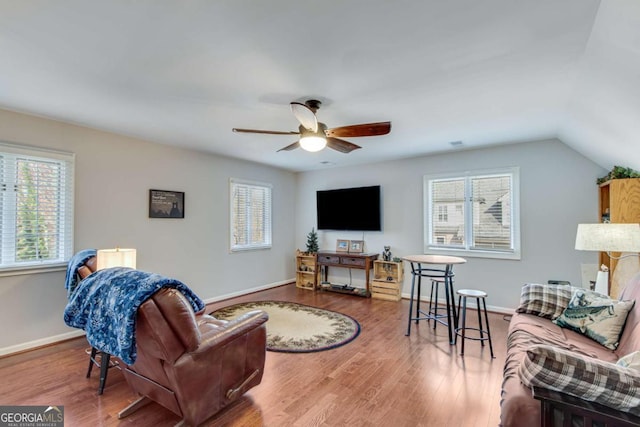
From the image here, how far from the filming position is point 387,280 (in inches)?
205

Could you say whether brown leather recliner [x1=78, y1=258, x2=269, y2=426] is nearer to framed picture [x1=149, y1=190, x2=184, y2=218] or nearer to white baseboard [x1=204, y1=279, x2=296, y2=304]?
framed picture [x1=149, y1=190, x2=184, y2=218]

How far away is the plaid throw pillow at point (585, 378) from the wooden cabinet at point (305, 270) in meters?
4.80

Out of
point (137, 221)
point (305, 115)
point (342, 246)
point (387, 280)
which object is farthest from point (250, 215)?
point (305, 115)

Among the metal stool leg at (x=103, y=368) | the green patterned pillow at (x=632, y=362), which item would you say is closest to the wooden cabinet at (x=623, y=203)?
the green patterned pillow at (x=632, y=362)

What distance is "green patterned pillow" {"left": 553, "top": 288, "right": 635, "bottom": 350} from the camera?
6.83 ft

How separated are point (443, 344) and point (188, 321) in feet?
8.94

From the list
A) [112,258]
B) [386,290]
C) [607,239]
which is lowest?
[386,290]

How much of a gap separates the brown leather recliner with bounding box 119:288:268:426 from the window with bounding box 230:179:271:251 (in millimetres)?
3310

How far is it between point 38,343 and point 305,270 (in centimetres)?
397

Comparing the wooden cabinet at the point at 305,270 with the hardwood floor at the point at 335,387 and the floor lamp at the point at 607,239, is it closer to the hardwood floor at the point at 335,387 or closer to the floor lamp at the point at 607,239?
the hardwood floor at the point at 335,387

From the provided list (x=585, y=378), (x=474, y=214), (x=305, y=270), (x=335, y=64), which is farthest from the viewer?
(x=305, y=270)

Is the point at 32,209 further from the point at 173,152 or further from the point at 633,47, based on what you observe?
the point at 633,47

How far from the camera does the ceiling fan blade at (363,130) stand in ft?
8.60

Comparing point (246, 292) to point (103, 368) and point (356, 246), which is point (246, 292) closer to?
point (356, 246)
